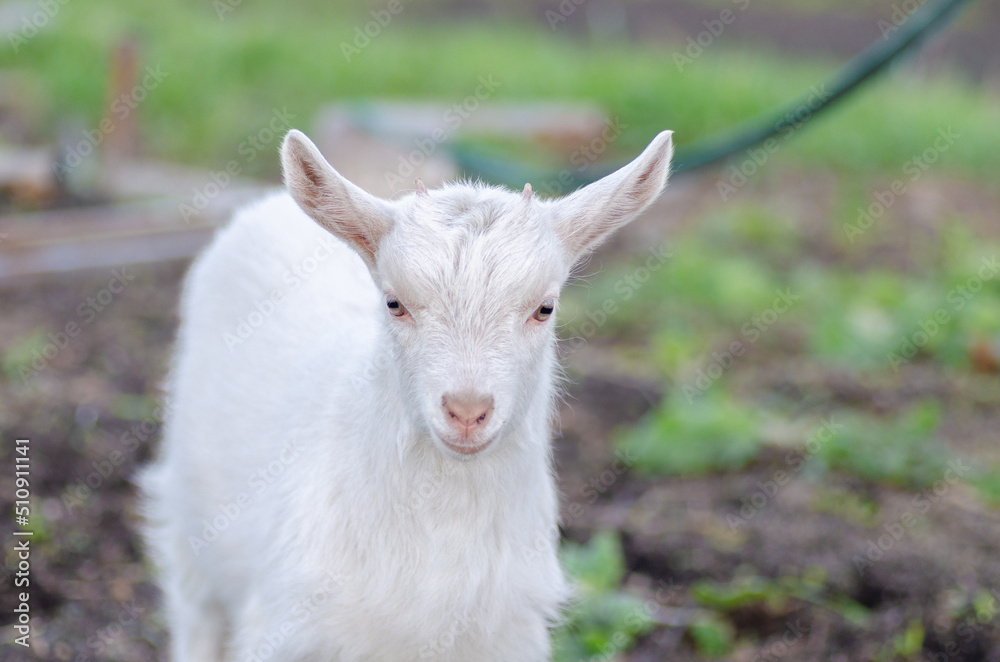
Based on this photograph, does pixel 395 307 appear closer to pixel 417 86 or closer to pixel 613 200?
pixel 613 200

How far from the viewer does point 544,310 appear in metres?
2.85

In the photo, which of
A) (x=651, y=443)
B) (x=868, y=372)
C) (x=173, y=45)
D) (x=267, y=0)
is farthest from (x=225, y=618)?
(x=267, y=0)

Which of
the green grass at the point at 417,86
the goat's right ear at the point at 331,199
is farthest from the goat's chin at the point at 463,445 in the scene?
the green grass at the point at 417,86

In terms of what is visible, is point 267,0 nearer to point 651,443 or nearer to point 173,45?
point 173,45

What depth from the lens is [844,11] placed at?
16938 millimetres

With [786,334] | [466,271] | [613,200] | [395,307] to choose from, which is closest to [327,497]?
[395,307]

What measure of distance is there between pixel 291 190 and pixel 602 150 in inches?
264

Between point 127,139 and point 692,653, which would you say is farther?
point 127,139

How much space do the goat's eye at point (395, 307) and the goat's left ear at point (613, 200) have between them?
0.45 meters

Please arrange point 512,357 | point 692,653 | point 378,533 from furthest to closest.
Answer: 1. point 692,653
2. point 378,533
3. point 512,357

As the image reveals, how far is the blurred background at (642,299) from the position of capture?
420 cm

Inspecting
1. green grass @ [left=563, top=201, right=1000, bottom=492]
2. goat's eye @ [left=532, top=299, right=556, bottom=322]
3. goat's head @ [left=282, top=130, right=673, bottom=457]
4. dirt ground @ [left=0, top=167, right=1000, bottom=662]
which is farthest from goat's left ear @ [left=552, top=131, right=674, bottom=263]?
green grass @ [left=563, top=201, right=1000, bottom=492]

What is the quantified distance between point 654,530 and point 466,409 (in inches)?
92.6

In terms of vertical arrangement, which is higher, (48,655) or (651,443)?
(651,443)
